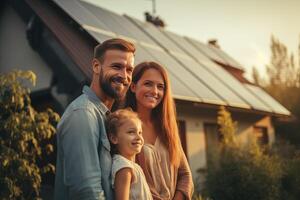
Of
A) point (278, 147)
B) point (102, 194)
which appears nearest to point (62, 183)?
point (102, 194)

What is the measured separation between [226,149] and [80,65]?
169 inches

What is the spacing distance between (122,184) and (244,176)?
661cm

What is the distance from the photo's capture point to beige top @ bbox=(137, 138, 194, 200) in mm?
2617

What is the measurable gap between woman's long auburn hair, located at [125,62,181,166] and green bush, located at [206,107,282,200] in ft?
19.0

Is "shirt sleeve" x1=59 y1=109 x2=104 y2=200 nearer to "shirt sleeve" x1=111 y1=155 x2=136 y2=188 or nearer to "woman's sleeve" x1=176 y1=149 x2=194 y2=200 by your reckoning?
"shirt sleeve" x1=111 y1=155 x2=136 y2=188

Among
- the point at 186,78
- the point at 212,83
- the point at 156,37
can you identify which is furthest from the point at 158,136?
the point at 156,37

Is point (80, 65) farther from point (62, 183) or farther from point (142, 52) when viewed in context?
point (62, 183)

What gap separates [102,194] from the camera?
190 cm

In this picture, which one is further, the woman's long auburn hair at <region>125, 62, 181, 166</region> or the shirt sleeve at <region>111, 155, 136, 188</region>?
the woman's long auburn hair at <region>125, 62, 181, 166</region>

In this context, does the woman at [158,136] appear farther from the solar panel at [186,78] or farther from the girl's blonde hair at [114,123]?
the solar panel at [186,78]

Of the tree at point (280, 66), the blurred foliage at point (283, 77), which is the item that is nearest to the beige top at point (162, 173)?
the blurred foliage at point (283, 77)

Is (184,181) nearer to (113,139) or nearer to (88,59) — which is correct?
(113,139)

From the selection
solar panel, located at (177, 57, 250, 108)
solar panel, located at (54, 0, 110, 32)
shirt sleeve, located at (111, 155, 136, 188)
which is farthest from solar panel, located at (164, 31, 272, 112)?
shirt sleeve, located at (111, 155, 136, 188)

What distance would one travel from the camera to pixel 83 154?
191 centimetres
